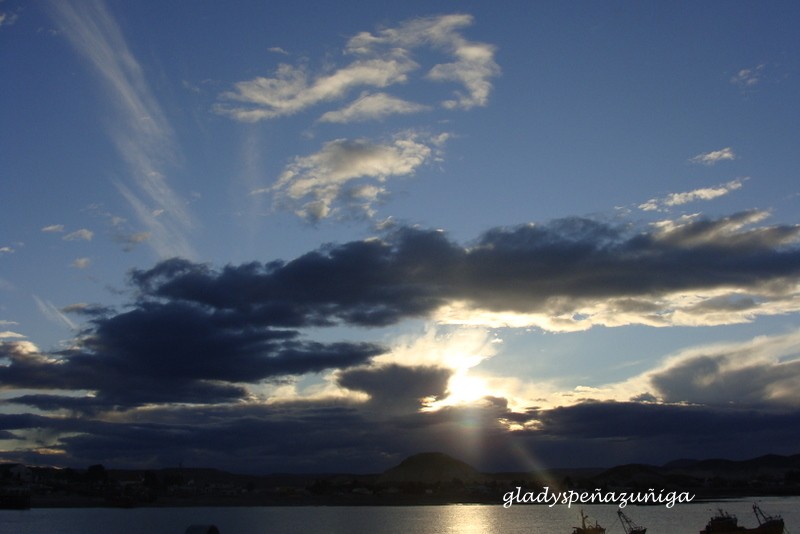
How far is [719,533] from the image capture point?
319ft

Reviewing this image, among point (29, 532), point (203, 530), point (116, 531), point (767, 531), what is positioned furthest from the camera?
point (116, 531)

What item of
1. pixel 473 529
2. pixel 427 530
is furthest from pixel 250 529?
pixel 473 529

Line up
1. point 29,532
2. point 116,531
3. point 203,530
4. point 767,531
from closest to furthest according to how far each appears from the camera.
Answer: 1. point 203,530
2. point 767,531
3. point 29,532
4. point 116,531

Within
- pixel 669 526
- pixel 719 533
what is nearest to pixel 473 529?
pixel 669 526

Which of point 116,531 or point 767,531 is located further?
point 116,531

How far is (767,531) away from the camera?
95812 millimetres

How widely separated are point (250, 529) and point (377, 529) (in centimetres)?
3194

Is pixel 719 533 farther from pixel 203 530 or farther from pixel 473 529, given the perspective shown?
pixel 473 529

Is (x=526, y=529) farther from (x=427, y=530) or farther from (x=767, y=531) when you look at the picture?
(x=767, y=531)

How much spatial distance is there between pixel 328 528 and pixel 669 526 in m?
85.1

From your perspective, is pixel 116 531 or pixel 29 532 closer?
pixel 29 532

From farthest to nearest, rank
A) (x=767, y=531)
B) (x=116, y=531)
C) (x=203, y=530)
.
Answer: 1. (x=116, y=531)
2. (x=767, y=531)
3. (x=203, y=530)

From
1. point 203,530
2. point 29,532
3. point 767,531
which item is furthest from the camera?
point 29,532

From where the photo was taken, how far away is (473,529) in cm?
19600
